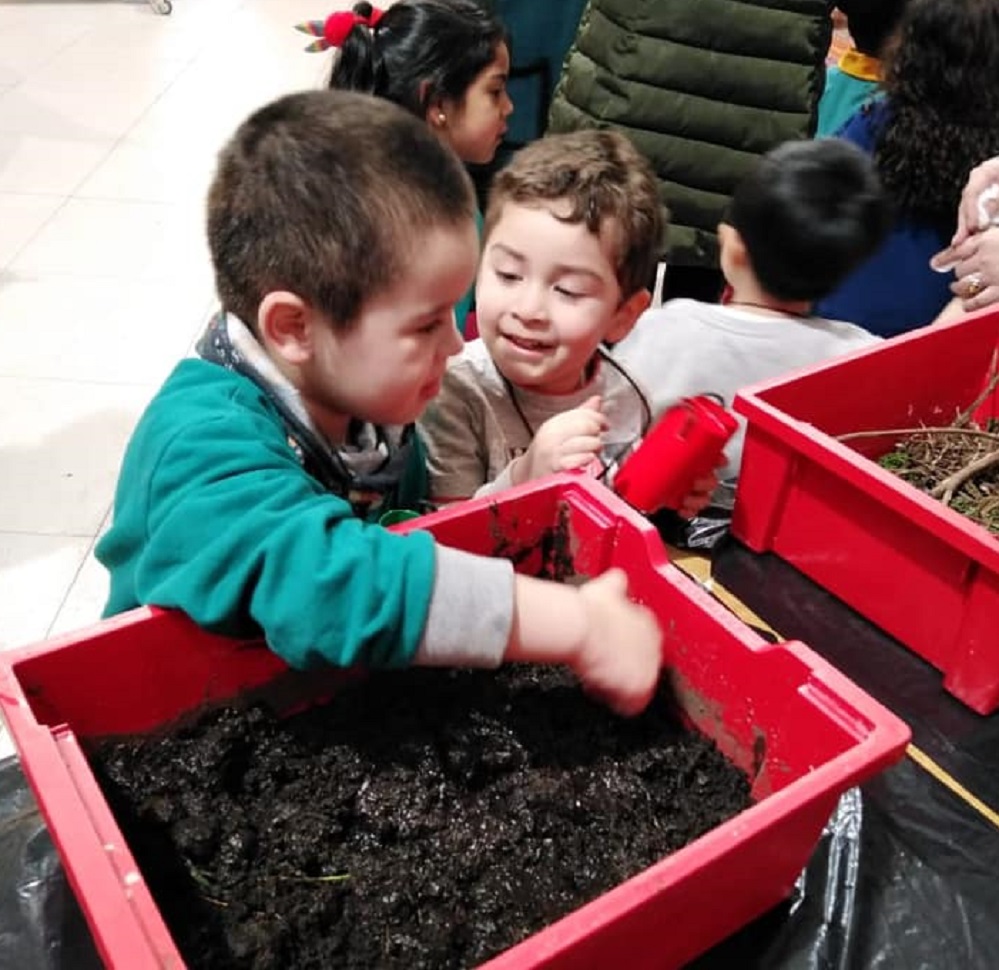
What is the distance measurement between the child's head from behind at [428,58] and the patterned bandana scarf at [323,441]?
725 mm

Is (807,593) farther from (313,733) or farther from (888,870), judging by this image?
(313,733)

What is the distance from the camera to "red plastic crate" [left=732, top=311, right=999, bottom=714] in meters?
0.93

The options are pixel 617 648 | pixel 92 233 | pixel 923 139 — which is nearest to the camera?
pixel 617 648

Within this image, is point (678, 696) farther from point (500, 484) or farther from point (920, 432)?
point (920, 432)

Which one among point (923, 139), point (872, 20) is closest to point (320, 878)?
point (923, 139)

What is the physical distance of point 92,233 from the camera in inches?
122

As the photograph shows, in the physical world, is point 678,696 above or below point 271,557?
below

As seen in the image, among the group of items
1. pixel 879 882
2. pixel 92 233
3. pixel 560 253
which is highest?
pixel 560 253

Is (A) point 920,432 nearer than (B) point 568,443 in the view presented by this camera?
No

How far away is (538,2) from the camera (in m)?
2.05

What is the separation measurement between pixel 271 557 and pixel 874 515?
0.63 m

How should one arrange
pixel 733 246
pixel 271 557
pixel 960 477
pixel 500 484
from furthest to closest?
pixel 733 246 < pixel 960 477 < pixel 500 484 < pixel 271 557

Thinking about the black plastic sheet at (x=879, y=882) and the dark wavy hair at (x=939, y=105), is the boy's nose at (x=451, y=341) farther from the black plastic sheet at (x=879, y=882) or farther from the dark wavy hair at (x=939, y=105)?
the dark wavy hair at (x=939, y=105)

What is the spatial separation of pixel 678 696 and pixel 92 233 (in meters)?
2.84
